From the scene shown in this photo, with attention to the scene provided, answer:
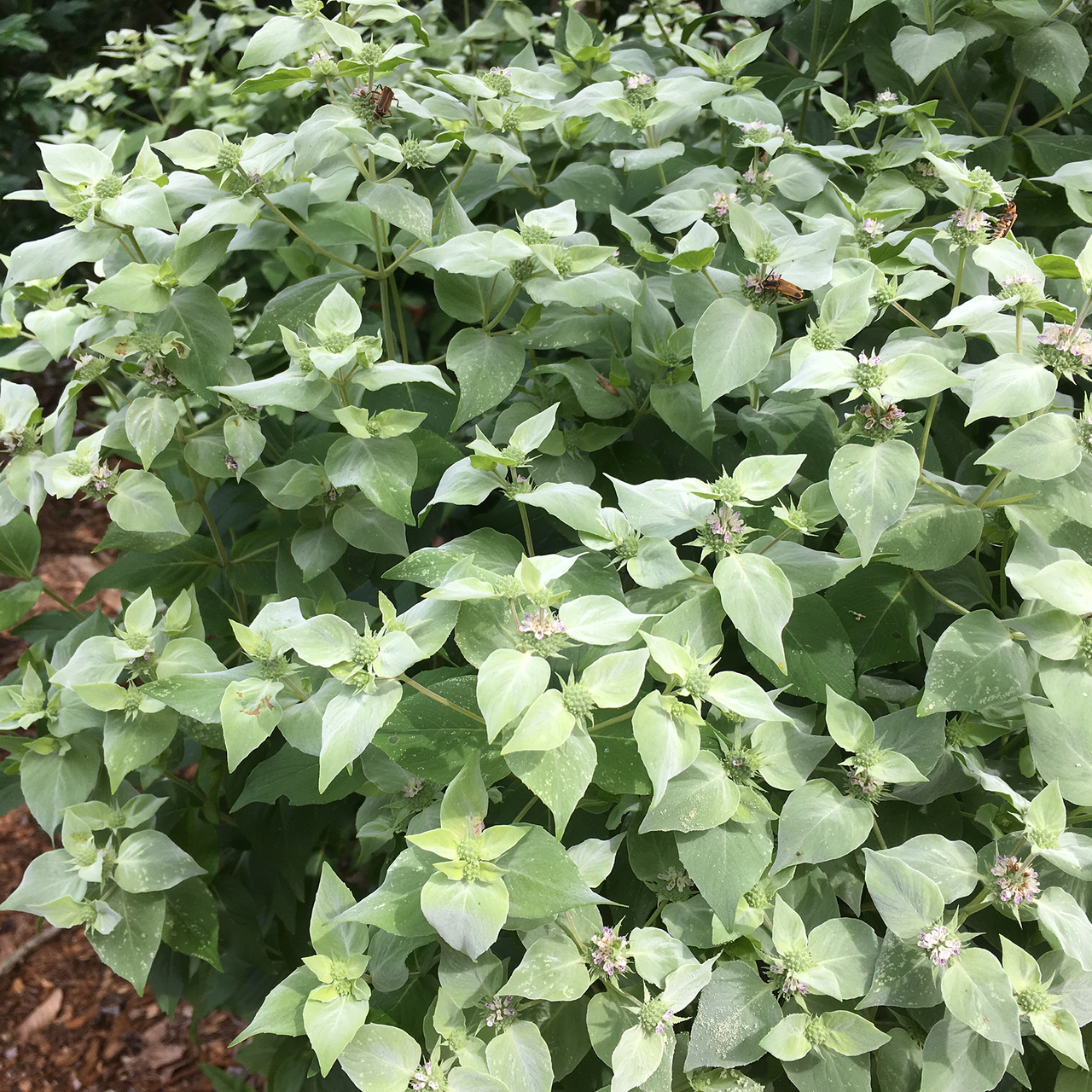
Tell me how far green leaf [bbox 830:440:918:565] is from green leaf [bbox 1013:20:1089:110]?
0.84 m

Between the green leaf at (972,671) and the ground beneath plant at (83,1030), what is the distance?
1954mm

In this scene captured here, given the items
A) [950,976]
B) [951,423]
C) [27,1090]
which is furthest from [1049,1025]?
[27,1090]

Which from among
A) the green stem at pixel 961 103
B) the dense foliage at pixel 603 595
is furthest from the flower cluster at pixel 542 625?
the green stem at pixel 961 103

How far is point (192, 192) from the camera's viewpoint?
46.6 inches

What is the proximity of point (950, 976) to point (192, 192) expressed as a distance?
129 centimetres

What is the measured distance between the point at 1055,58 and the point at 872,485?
96 centimetres

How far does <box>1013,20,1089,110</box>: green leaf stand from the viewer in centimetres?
132

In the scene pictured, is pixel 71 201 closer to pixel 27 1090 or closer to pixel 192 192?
pixel 192 192

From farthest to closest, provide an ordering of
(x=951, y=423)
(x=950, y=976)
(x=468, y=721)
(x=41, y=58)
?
(x=41, y=58) → (x=951, y=423) → (x=468, y=721) → (x=950, y=976)

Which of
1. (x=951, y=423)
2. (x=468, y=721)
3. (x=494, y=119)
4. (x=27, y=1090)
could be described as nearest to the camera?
(x=468, y=721)

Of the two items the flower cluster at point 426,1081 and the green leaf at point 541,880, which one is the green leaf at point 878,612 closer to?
the green leaf at point 541,880

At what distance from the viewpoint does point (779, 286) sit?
3.43ft

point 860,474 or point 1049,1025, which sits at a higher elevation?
point 860,474

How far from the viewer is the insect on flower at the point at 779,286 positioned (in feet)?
3.41
